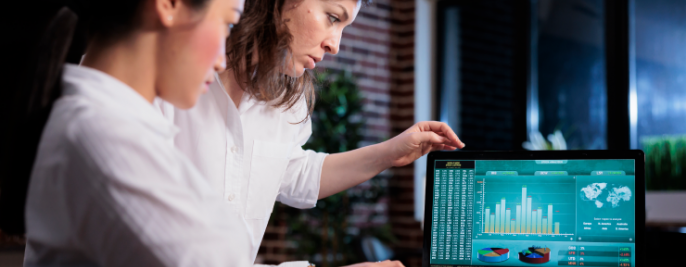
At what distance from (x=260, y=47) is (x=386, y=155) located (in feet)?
1.33

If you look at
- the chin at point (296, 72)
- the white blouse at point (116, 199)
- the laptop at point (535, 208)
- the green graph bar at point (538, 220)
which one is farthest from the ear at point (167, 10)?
the green graph bar at point (538, 220)

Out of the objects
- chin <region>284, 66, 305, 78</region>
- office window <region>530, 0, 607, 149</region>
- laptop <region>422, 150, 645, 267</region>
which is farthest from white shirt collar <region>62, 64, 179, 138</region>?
office window <region>530, 0, 607, 149</region>

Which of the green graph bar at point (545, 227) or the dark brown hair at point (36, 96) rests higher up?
the dark brown hair at point (36, 96)

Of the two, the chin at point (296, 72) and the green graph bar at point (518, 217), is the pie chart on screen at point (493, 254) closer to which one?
the green graph bar at point (518, 217)

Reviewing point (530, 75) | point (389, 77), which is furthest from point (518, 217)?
point (389, 77)

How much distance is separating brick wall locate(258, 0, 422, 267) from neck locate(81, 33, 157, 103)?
3.72 meters

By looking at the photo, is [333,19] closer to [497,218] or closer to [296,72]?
[296,72]

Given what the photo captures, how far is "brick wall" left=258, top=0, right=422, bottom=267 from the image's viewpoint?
184 inches

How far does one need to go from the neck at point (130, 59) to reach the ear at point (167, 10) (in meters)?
0.03

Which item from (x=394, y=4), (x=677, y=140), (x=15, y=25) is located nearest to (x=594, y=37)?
(x=677, y=140)

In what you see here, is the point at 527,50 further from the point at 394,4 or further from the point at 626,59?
the point at 394,4

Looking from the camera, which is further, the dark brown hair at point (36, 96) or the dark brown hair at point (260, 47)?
the dark brown hair at point (260, 47)

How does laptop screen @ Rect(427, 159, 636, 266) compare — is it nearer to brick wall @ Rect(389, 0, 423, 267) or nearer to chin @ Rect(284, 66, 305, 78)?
chin @ Rect(284, 66, 305, 78)

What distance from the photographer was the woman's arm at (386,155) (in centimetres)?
136
